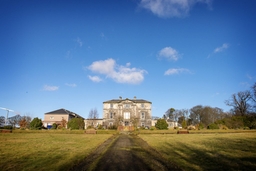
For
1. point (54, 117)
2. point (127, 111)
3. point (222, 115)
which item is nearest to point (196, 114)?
point (222, 115)

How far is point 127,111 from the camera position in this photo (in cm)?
6681

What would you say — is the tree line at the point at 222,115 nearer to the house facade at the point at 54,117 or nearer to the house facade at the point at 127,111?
the house facade at the point at 127,111

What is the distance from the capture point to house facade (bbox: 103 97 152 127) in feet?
217

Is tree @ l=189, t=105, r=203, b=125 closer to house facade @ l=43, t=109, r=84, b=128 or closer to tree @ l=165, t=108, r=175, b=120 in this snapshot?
tree @ l=165, t=108, r=175, b=120

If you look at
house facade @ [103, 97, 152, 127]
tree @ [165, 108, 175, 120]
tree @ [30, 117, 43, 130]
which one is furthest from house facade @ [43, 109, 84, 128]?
tree @ [165, 108, 175, 120]

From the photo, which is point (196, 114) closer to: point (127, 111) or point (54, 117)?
point (127, 111)

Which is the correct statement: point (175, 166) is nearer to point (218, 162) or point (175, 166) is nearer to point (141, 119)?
point (218, 162)

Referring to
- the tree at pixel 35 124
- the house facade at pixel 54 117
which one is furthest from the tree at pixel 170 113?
the tree at pixel 35 124

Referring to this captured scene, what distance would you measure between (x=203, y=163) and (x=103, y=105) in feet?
203

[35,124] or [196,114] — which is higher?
[196,114]

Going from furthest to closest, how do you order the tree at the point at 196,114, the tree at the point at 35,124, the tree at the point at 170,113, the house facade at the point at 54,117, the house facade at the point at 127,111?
the tree at the point at 170,113 → the tree at the point at 196,114 → the house facade at the point at 54,117 → the house facade at the point at 127,111 → the tree at the point at 35,124

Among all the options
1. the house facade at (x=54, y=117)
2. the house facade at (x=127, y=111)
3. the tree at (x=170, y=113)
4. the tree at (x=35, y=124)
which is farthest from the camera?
the tree at (x=170, y=113)

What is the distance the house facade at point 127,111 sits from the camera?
2606 inches

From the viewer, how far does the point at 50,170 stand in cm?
764
